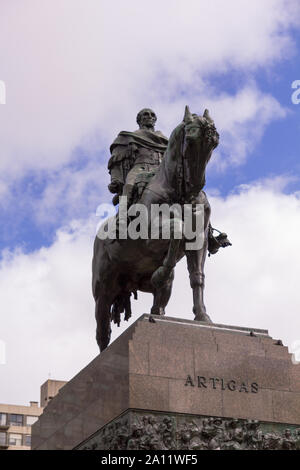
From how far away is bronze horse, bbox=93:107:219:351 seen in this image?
14859 millimetres

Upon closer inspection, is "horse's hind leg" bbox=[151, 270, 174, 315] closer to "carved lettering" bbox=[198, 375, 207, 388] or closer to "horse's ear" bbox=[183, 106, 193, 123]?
"carved lettering" bbox=[198, 375, 207, 388]

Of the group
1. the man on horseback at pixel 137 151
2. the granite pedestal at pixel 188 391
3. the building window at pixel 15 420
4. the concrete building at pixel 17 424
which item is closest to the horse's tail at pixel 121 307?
the man on horseback at pixel 137 151

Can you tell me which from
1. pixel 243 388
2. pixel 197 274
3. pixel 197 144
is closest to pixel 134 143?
pixel 197 144

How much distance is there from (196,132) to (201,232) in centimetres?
190

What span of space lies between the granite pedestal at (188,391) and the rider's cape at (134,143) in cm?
509

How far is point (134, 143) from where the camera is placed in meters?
18.2

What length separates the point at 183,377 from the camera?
13469 millimetres

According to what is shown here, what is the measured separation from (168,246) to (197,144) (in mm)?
1802

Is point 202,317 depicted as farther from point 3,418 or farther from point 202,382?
point 3,418

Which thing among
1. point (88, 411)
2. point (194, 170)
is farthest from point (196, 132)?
point (88, 411)

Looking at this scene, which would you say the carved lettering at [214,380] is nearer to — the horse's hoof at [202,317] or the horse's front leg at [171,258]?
the horse's hoof at [202,317]

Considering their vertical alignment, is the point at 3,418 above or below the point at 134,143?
above

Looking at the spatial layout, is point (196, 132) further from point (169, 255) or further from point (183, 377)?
point (183, 377)
